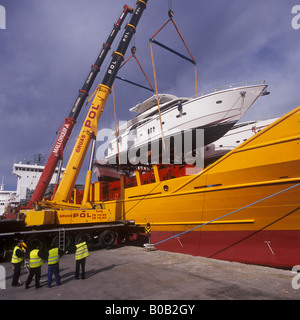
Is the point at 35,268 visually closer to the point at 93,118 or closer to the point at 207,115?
the point at 93,118

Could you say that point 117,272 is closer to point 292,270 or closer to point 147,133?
point 292,270

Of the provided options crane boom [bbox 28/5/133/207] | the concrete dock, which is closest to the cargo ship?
the concrete dock

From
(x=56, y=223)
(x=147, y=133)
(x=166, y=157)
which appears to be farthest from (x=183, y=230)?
(x=147, y=133)

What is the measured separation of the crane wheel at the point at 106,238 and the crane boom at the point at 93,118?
2.61m

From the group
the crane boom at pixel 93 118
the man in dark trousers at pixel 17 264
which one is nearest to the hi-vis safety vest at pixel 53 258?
the man in dark trousers at pixel 17 264

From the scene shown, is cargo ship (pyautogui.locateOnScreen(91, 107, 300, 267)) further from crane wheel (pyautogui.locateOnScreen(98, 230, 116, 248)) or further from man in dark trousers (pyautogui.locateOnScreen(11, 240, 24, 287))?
man in dark trousers (pyautogui.locateOnScreen(11, 240, 24, 287))

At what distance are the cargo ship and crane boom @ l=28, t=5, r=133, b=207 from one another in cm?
877

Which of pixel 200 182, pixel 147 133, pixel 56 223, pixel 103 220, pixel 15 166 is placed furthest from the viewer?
pixel 15 166

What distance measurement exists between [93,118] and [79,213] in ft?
A: 16.9

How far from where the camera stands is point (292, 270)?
6004 millimetres

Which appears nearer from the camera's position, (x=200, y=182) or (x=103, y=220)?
(x=200, y=182)

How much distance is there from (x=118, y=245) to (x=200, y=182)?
6594 mm

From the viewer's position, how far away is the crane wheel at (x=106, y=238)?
10.6 meters
